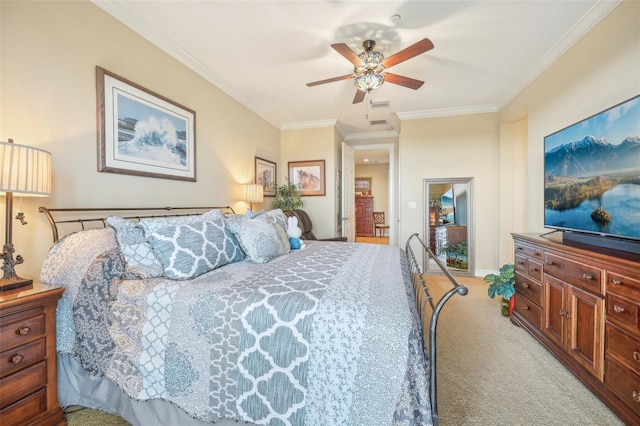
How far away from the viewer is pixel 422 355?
102 cm

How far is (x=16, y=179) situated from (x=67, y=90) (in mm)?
862

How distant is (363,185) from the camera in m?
9.86

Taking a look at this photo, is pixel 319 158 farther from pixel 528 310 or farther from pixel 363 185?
pixel 363 185

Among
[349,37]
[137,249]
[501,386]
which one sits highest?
[349,37]

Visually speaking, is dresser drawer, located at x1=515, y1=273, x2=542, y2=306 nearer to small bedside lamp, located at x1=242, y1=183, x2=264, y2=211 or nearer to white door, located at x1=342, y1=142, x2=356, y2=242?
white door, located at x1=342, y1=142, x2=356, y2=242

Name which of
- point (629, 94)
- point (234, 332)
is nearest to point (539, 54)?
point (629, 94)

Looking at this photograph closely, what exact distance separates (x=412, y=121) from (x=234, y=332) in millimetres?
4528

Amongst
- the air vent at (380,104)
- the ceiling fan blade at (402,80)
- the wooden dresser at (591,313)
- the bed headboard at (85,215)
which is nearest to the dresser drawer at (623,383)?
the wooden dresser at (591,313)

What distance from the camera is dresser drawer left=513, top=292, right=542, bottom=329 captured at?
7.54 ft

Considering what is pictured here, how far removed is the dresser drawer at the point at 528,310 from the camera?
2.30 m

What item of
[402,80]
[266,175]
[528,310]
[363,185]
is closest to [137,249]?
[402,80]

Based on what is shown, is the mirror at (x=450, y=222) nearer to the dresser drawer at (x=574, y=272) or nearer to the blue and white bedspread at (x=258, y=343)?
the dresser drawer at (x=574, y=272)

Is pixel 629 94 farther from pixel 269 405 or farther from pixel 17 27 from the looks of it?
pixel 17 27

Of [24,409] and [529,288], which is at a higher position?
[529,288]
